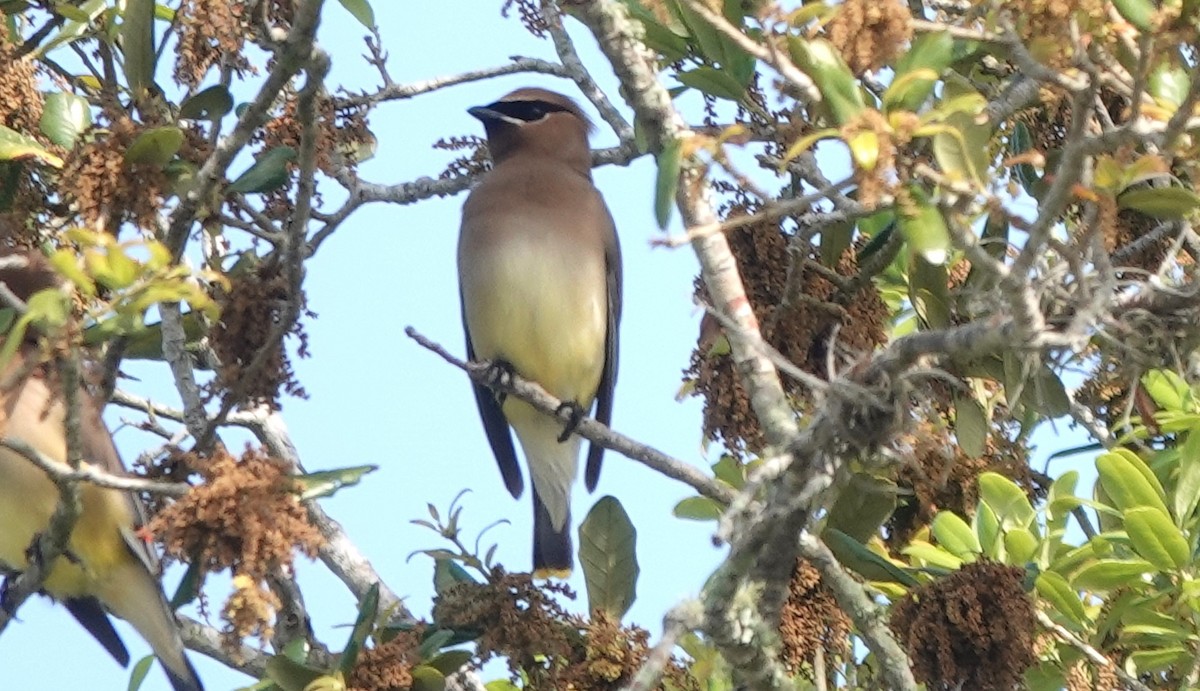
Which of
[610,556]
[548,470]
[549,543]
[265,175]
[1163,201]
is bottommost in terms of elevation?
[610,556]

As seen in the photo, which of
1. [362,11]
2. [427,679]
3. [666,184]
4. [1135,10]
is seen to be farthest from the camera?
[362,11]

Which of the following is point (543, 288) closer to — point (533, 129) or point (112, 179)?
point (533, 129)

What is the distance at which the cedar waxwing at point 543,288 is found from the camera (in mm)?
5199

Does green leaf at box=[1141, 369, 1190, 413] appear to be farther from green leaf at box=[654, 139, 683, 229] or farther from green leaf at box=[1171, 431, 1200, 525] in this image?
green leaf at box=[654, 139, 683, 229]

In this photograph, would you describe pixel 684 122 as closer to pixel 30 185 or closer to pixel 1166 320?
pixel 1166 320

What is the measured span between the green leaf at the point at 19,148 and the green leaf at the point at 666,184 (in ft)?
→ 4.65

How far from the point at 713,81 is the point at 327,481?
3.34 ft

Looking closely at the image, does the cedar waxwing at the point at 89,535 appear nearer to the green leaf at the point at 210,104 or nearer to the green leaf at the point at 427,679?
the green leaf at the point at 210,104

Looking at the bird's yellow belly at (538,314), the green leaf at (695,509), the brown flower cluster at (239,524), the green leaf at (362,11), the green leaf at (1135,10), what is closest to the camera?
the green leaf at (1135,10)

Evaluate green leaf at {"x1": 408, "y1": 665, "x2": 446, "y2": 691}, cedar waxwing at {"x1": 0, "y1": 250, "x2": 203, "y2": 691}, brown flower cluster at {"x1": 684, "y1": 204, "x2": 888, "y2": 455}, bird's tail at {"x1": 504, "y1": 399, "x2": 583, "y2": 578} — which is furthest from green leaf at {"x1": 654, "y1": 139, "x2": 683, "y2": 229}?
bird's tail at {"x1": 504, "y1": 399, "x2": 583, "y2": 578}

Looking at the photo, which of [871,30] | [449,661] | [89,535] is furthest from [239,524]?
[89,535]

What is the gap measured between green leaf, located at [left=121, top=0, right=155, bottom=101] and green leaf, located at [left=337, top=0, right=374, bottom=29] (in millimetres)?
496

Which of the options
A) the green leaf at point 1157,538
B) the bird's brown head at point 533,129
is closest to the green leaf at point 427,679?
the green leaf at point 1157,538

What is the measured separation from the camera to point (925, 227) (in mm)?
2172
